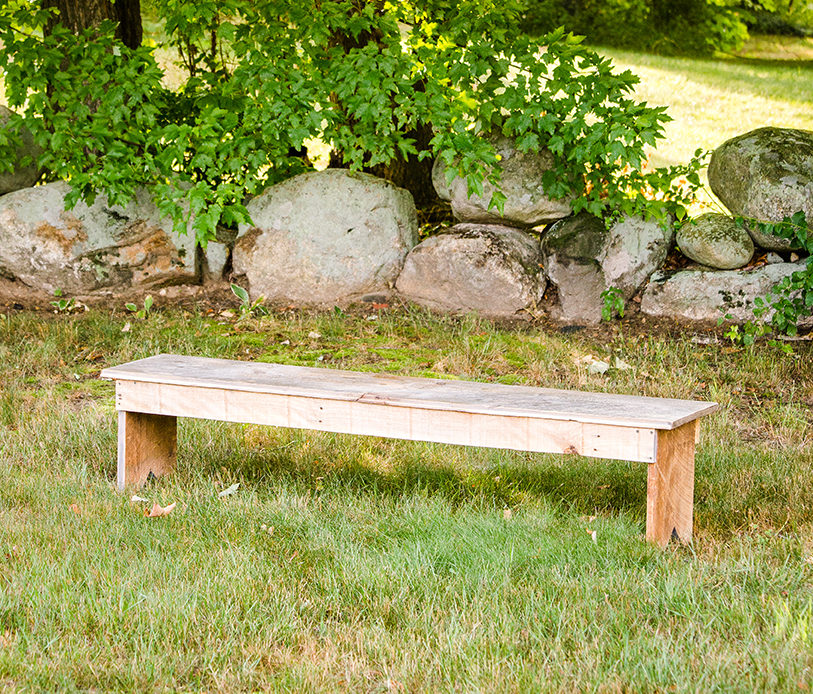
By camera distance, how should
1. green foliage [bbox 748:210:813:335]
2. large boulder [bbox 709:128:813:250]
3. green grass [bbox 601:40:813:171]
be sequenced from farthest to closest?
green grass [bbox 601:40:813:171] → large boulder [bbox 709:128:813:250] → green foliage [bbox 748:210:813:335]

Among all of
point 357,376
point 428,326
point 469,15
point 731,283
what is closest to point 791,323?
point 731,283

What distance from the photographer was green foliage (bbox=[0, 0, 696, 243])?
6438mm

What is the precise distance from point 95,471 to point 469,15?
4.15 m

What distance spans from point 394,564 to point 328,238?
4.27 m

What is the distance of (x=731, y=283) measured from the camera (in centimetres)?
641

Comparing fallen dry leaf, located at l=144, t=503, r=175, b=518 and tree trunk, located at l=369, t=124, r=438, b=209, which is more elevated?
tree trunk, located at l=369, t=124, r=438, b=209

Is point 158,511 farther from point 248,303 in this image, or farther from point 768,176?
point 768,176

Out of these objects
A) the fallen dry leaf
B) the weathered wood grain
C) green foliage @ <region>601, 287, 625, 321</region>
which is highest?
the weathered wood grain

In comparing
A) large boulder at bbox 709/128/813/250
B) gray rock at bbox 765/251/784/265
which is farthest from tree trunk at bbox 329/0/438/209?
gray rock at bbox 765/251/784/265

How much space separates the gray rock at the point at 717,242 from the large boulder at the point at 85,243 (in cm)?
369

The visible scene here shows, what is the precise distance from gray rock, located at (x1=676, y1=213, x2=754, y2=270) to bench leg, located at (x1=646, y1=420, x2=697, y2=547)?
321 centimetres

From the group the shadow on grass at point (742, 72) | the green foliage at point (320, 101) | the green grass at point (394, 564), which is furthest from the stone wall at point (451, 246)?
the shadow on grass at point (742, 72)

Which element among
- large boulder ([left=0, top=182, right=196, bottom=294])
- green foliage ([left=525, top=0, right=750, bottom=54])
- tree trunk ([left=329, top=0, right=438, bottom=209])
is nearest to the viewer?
large boulder ([left=0, top=182, right=196, bottom=294])

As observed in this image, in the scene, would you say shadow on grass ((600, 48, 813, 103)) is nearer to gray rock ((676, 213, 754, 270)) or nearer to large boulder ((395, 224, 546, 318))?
gray rock ((676, 213, 754, 270))
